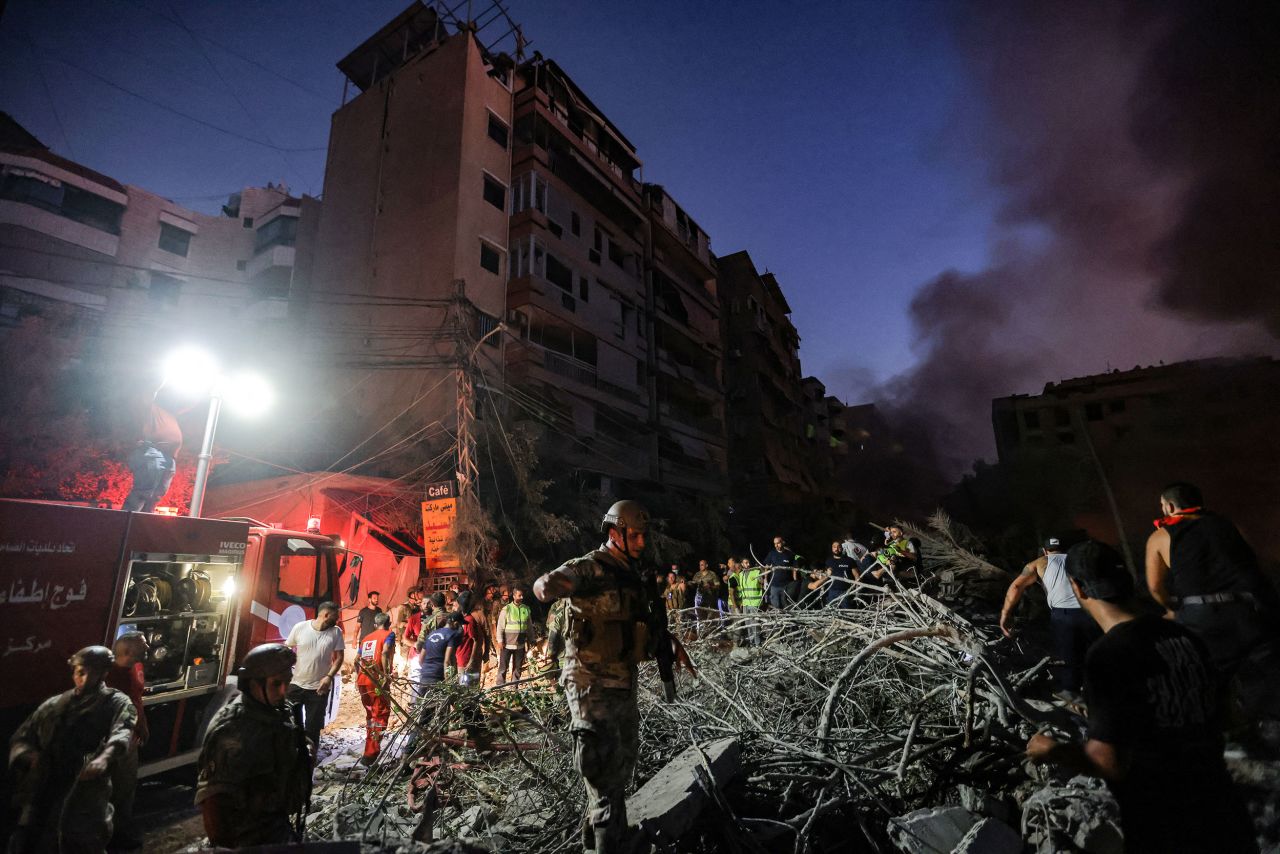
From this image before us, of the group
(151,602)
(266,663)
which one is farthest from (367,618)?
(266,663)

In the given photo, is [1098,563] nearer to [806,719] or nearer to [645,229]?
[806,719]

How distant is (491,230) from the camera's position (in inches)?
854

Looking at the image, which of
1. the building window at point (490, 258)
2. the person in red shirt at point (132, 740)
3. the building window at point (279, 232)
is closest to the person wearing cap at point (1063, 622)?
the person in red shirt at point (132, 740)

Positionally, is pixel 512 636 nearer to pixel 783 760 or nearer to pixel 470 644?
pixel 470 644

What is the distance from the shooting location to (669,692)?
11.8 ft

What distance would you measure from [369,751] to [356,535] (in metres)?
8.80

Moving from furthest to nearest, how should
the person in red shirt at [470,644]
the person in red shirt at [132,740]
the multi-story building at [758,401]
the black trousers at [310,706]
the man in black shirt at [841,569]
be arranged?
the multi-story building at [758,401] → the man in black shirt at [841,569] → the person in red shirt at [470,644] → the black trousers at [310,706] → the person in red shirt at [132,740]

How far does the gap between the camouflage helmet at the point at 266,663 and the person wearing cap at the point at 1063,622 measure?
559 cm

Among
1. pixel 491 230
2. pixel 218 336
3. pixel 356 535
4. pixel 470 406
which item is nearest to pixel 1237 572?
pixel 470 406

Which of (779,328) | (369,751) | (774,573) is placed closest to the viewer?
(369,751)

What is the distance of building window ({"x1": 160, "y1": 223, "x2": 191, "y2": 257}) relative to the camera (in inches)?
1302

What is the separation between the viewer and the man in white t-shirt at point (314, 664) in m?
6.43

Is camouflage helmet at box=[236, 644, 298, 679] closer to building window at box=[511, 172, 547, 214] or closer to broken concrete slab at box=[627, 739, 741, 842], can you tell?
broken concrete slab at box=[627, 739, 741, 842]

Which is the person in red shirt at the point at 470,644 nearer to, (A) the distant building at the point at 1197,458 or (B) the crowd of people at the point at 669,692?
(B) the crowd of people at the point at 669,692
